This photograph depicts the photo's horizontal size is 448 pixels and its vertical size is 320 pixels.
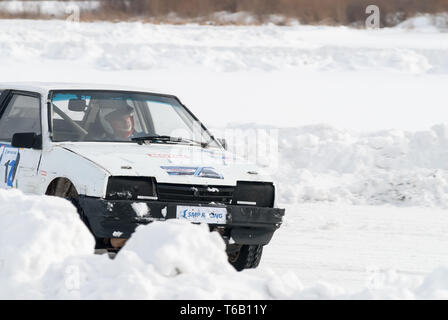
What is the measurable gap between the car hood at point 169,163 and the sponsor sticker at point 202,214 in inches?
7.6

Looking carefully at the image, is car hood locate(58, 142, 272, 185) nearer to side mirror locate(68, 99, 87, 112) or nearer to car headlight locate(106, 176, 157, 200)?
car headlight locate(106, 176, 157, 200)

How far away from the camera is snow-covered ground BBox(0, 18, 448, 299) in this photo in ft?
17.1

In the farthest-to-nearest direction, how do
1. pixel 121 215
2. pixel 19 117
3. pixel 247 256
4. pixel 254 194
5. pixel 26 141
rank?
pixel 19 117 < pixel 247 256 < pixel 26 141 < pixel 254 194 < pixel 121 215

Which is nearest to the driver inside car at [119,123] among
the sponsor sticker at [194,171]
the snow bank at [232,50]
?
the sponsor sticker at [194,171]

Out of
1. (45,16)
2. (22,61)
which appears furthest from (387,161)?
(45,16)

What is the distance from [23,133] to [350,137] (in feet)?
23.6

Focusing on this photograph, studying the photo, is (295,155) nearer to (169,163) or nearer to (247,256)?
(247,256)

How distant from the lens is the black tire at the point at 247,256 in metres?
7.57

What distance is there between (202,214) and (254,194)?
0.55m

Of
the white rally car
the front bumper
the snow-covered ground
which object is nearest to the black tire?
the white rally car

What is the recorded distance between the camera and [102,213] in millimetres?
6754

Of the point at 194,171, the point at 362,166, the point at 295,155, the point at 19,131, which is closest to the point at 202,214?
the point at 194,171

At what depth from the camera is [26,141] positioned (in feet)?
24.5
